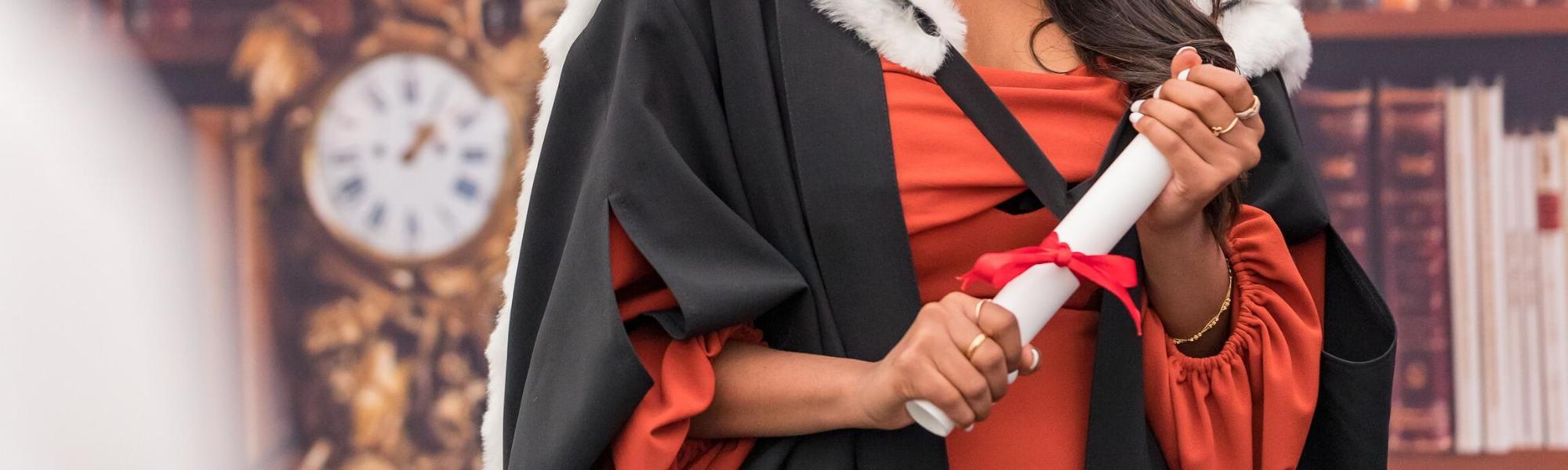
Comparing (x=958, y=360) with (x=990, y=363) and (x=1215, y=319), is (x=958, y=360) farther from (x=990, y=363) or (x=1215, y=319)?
(x=1215, y=319)

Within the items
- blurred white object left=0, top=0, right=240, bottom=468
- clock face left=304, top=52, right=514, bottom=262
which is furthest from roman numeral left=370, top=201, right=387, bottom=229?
blurred white object left=0, top=0, right=240, bottom=468

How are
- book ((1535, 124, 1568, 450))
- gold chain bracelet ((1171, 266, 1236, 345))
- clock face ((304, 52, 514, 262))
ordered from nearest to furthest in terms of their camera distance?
gold chain bracelet ((1171, 266, 1236, 345)) → book ((1535, 124, 1568, 450)) → clock face ((304, 52, 514, 262))

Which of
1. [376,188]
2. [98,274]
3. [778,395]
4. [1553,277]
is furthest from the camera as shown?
[376,188]

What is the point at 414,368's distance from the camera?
6.91 feet

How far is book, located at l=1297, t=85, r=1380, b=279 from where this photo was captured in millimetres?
1894

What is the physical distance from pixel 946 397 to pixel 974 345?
26 millimetres

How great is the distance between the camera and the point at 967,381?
56cm

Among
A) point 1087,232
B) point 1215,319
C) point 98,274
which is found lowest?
point 98,274

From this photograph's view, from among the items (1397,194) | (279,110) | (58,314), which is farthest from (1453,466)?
(58,314)

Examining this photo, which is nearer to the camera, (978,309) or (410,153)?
(978,309)

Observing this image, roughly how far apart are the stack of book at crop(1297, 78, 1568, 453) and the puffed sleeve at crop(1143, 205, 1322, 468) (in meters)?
1.22

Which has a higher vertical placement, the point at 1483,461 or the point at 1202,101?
the point at 1202,101

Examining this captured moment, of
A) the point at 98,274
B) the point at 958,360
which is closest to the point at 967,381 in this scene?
the point at 958,360

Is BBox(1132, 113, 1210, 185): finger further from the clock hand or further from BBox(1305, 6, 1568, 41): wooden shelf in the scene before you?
the clock hand
